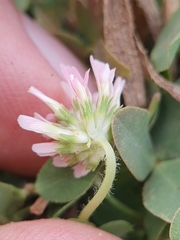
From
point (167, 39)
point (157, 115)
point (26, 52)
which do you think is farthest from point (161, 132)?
point (26, 52)

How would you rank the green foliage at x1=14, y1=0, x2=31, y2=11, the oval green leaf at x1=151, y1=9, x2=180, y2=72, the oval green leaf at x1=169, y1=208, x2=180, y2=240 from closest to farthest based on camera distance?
the oval green leaf at x1=169, y1=208, x2=180, y2=240 → the oval green leaf at x1=151, y1=9, x2=180, y2=72 → the green foliage at x1=14, y1=0, x2=31, y2=11

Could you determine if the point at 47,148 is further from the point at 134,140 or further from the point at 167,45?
the point at 167,45

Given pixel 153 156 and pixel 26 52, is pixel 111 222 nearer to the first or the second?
pixel 153 156

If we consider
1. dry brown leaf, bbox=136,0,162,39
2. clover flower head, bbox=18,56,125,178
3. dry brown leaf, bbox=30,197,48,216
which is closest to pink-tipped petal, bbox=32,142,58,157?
clover flower head, bbox=18,56,125,178

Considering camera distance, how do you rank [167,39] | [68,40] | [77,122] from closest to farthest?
1. [77,122]
2. [167,39]
3. [68,40]

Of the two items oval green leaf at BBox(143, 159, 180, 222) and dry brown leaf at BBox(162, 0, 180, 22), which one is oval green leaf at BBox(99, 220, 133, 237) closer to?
oval green leaf at BBox(143, 159, 180, 222)
